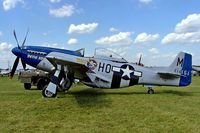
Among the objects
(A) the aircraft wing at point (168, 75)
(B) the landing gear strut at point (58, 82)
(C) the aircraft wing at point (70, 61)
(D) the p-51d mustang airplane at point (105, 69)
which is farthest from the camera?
(A) the aircraft wing at point (168, 75)

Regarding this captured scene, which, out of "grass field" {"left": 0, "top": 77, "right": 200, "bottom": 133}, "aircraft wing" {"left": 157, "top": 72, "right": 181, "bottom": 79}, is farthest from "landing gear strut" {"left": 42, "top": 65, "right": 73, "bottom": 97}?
"aircraft wing" {"left": 157, "top": 72, "right": 181, "bottom": 79}

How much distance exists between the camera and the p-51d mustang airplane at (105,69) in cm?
1463

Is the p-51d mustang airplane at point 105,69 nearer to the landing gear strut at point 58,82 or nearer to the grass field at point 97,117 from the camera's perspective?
the landing gear strut at point 58,82

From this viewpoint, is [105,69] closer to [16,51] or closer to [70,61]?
[70,61]

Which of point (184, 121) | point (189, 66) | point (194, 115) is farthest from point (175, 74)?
point (184, 121)

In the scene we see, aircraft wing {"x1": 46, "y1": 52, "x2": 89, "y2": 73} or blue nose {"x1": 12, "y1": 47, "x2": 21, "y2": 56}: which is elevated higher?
blue nose {"x1": 12, "y1": 47, "x2": 21, "y2": 56}

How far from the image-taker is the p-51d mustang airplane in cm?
1463

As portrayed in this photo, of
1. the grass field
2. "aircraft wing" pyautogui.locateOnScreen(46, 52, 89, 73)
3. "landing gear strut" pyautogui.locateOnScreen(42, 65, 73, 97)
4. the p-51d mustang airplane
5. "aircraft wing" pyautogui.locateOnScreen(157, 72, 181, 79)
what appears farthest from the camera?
"aircraft wing" pyautogui.locateOnScreen(157, 72, 181, 79)

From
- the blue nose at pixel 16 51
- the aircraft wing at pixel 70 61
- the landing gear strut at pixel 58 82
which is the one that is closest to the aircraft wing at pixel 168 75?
the aircraft wing at pixel 70 61

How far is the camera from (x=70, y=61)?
1315 cm

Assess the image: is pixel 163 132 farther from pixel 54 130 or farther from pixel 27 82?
pixel 27 82

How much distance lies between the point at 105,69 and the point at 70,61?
2655mm

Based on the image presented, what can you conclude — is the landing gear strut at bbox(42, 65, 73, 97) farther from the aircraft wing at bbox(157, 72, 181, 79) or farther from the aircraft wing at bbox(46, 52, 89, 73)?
the aircraft wing at bbox(157, 72, 181, 79)

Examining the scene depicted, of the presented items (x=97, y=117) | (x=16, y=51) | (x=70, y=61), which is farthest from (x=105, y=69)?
(x=97, y=117)
